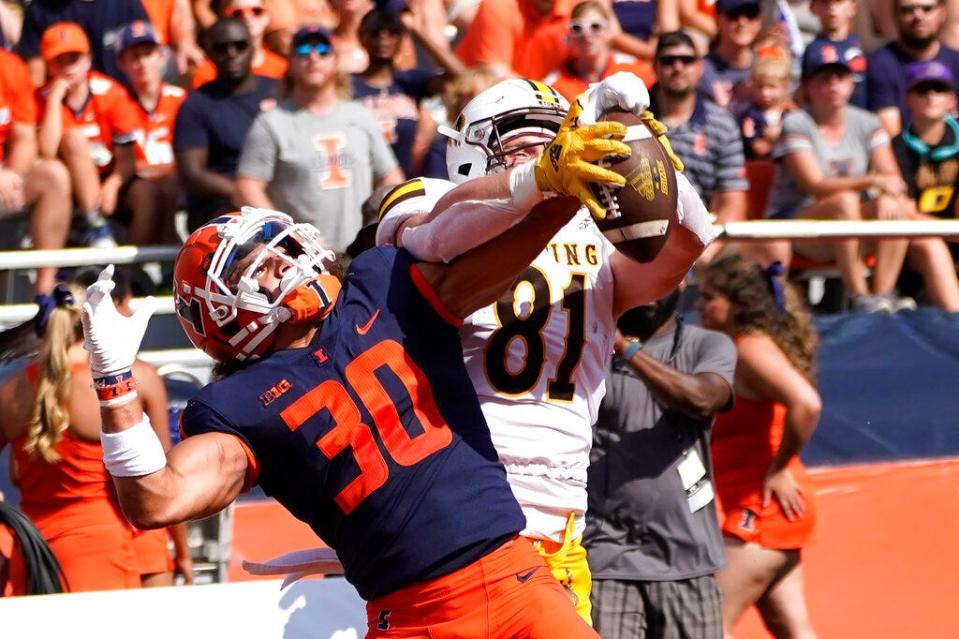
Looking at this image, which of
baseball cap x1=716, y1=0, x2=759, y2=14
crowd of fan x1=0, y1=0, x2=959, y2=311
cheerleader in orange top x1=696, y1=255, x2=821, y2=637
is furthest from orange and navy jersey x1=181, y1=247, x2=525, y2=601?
baseball cap x1=716, y1=0, x2=759, y2=14

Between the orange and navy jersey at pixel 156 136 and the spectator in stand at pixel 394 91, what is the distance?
38.1 inches

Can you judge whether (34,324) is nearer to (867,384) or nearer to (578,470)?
(578,470)

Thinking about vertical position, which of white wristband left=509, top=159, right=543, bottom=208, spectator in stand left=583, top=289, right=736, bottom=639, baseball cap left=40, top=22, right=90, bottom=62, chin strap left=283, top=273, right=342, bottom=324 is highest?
baseball cap left=40, top=22, right=90, bottom=62

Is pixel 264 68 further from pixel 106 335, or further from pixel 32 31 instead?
pixel 106 335

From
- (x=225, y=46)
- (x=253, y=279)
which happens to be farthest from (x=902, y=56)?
(x=253, y=279)

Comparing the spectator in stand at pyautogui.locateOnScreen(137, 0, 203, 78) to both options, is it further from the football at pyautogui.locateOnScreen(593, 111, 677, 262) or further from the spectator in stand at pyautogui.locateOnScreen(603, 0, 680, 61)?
the football at pyautogui.locateOnScreen(593, 111, 677, 262)

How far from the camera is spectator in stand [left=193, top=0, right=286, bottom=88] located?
27.6 ft

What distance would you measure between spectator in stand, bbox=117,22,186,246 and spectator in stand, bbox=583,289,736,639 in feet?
9.78

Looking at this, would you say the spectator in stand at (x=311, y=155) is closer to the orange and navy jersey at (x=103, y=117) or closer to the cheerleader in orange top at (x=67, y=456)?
the orange and navy jersey at (x=103, y=117)

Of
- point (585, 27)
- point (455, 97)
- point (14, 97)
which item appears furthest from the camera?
point (585, 27)

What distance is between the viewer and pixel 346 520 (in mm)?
3414

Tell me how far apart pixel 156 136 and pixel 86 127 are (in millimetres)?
361

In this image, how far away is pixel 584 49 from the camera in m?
8.20

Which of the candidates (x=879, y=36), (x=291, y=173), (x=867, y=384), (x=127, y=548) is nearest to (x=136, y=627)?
(x=127, y=548)
